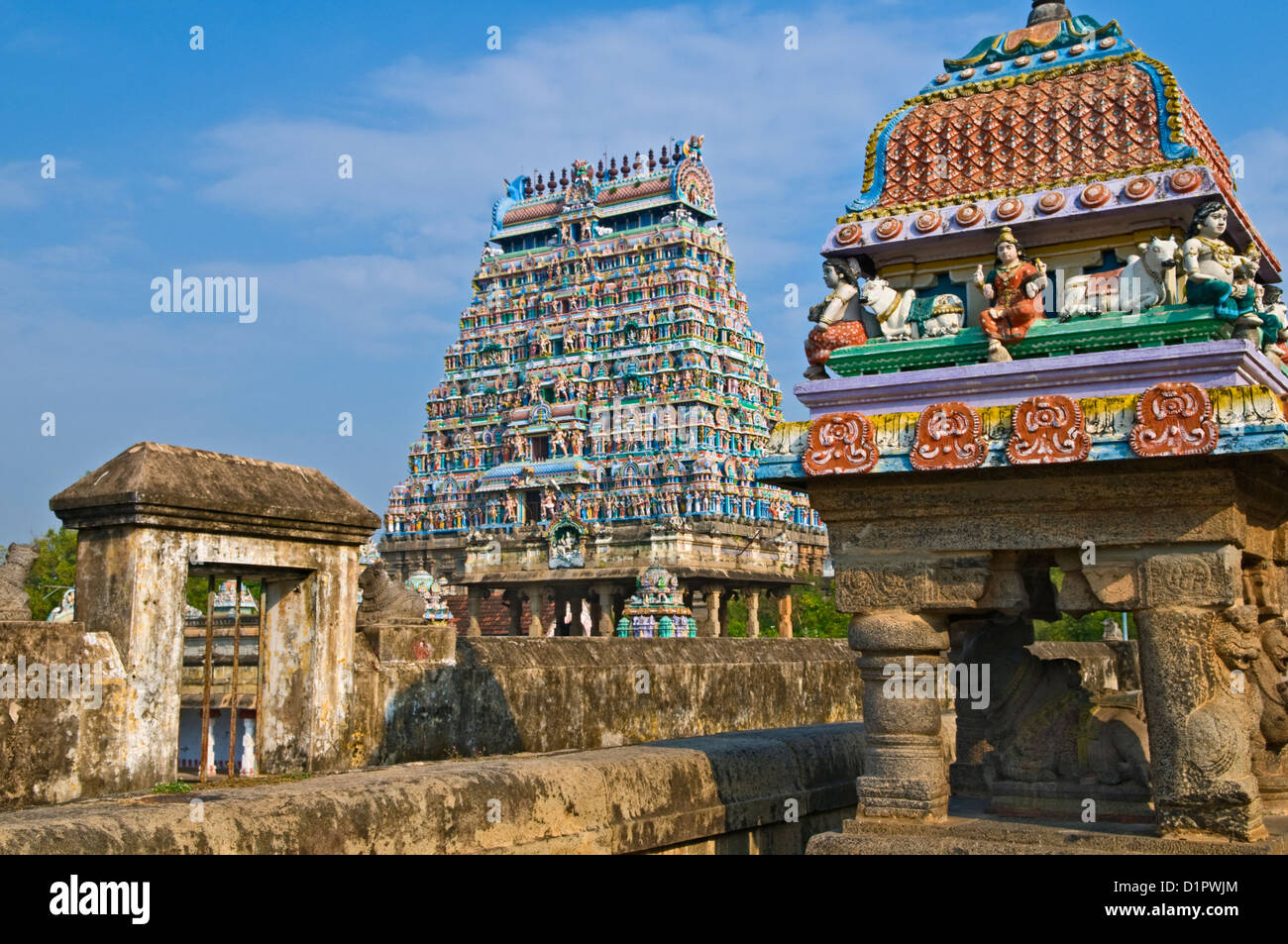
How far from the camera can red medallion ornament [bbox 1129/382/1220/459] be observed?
19.6ft

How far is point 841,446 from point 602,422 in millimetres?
52347

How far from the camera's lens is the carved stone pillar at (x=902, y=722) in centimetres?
676

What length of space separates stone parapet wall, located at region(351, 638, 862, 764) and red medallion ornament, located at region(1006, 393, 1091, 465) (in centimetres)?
470

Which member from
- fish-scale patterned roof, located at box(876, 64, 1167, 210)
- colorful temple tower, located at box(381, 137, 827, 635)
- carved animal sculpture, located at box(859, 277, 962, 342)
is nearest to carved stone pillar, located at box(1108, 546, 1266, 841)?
carved animal sculpture, located at box(859, 277, 962, 342)

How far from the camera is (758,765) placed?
8.14 metres

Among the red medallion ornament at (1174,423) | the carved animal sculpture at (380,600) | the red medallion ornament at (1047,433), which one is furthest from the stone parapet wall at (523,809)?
the red medallion ornament at (1174,423)

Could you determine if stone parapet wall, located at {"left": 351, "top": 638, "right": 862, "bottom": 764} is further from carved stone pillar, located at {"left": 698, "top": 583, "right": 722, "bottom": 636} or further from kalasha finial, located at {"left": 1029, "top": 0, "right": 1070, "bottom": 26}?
carved stone pillar, located at {"left": 698, "top": 583, "right": 722, "bottom": 636}

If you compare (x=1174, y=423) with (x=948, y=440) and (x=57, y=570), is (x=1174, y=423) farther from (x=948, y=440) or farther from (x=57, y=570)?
(x=57, y=570)

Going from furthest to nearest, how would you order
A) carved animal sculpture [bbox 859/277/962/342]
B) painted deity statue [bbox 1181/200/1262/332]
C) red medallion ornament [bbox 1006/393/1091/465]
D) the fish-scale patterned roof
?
carved animal sculpture [bbox 859/277/962/342] < the fish-scale patterned roof < painted deity statue [bbox 1181/200/1262/332] < red medallion ornament [bbox 1006/393/1091/465]

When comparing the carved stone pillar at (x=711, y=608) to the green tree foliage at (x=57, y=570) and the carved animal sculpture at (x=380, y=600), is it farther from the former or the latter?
the carved animal sculpture at (x=380, y=600)

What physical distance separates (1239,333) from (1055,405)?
1091 millimetres

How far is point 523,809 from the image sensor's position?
20.7ft

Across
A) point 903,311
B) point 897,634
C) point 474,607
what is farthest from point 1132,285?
point 474,607
